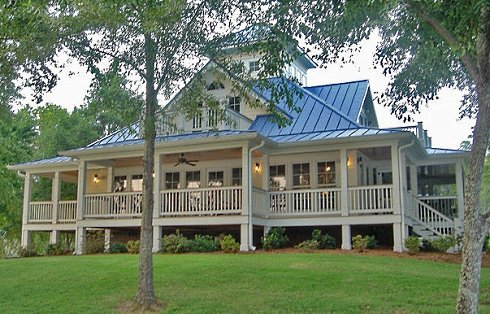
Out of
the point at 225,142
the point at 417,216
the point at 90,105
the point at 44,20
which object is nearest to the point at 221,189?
the point at 225,142

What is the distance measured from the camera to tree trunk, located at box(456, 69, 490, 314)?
7992mm

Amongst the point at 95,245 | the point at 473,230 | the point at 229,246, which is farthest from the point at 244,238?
the point at 473,230

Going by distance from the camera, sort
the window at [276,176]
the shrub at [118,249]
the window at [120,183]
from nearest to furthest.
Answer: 1. the shrub at [118,249]
2. the window at [276,176]
3. the window at [120,183]

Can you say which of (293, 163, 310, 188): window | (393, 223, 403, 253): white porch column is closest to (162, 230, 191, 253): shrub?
(293, 163, 310, 188): window

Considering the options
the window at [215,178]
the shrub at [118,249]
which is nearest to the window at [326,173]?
the window at [215,178]

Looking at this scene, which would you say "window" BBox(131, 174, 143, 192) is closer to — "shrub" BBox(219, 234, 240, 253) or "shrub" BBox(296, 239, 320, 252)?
"shrub" BBox(219, 234, 240, 253)

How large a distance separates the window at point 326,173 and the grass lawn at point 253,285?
518cm

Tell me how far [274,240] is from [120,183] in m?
8.60

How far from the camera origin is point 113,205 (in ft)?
66.6

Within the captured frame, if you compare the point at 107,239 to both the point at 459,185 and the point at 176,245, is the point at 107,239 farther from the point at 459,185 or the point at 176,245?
the point at 459,185

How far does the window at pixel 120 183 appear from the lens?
23.3 meters

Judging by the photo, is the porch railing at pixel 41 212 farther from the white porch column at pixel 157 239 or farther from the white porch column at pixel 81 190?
the white porch column at pixel 157 239

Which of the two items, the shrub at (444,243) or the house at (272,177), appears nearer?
the shrub at (444,243)

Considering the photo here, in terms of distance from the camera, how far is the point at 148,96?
10977 millimetres
